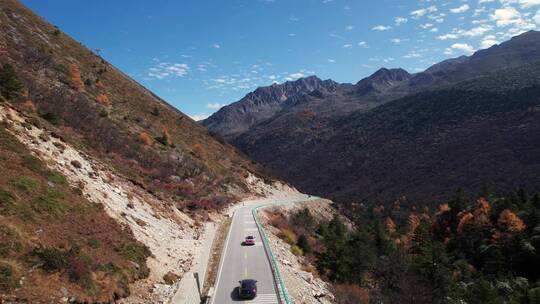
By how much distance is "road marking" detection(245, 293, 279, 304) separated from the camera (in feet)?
60.4

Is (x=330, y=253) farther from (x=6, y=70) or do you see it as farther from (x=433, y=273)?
(x=6, y=70)

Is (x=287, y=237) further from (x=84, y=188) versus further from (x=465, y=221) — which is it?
(x=465, y=221)

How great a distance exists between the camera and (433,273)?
35125mm

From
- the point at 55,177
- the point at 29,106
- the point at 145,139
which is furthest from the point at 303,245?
the point at 29,106

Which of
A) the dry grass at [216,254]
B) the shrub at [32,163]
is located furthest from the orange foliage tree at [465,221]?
the shrub at [32,163]

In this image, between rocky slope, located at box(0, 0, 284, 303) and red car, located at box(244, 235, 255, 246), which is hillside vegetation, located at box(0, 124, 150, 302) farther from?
red car, located at box(244, 235, 255, 246)

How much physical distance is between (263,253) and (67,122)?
27595mm

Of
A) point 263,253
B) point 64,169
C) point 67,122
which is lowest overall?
point 263,253

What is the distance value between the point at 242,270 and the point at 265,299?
200 inches

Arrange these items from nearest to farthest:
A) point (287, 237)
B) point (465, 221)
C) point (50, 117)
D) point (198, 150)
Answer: point (50, 117)
point (287, 237)
point (465, 221)
point (198, 150)

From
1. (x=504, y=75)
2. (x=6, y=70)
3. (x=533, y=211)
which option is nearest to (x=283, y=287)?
(x=6, y=70)

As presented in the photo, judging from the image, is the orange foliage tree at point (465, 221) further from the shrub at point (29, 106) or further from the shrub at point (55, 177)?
the shrub at point (29, 106)

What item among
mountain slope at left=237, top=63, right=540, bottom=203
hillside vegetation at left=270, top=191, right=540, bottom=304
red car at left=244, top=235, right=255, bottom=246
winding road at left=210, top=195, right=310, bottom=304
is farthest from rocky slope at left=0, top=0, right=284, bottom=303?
mountain slope at left=237, top=63, right=540, bottom=203

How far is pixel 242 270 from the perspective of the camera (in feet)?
77.5
